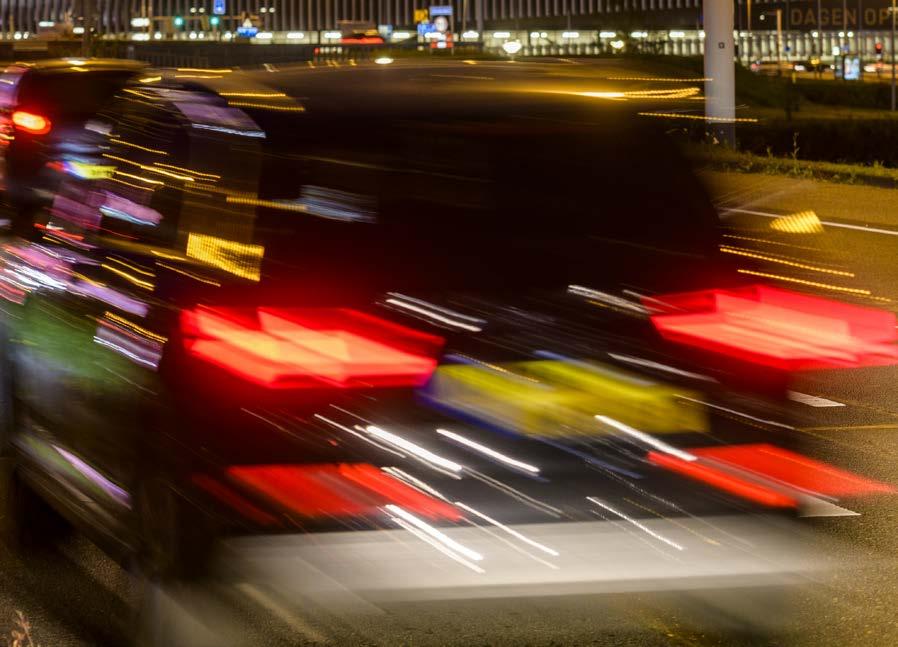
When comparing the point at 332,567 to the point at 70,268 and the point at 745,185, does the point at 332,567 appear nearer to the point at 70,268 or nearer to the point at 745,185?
the point at 70,268

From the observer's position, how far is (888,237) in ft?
50.1

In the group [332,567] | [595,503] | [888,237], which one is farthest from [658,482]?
[888,237]

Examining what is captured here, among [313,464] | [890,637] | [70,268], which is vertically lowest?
[890,637]

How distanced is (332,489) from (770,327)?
1.40 metres

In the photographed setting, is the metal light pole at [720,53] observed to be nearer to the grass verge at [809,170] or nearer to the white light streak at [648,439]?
the grass verge at [809,170]

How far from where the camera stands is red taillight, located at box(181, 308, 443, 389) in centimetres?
379

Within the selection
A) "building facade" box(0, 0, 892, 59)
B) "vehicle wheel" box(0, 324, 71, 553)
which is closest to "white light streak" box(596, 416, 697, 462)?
"vehicle wheel" box(0, 324, 71, 553)

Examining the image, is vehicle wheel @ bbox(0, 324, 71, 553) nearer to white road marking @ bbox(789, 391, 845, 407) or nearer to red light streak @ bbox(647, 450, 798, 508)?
red light streak @ bbox(647, 450, 798, 508)

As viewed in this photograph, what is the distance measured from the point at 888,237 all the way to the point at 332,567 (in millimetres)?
12305

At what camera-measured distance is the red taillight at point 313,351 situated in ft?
12.4

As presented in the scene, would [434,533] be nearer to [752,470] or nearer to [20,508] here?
[752,470]

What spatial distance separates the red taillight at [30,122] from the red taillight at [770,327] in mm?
8783

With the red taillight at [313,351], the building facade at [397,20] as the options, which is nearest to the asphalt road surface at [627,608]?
the red taillight at [313,351]

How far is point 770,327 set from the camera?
442 centimetres
